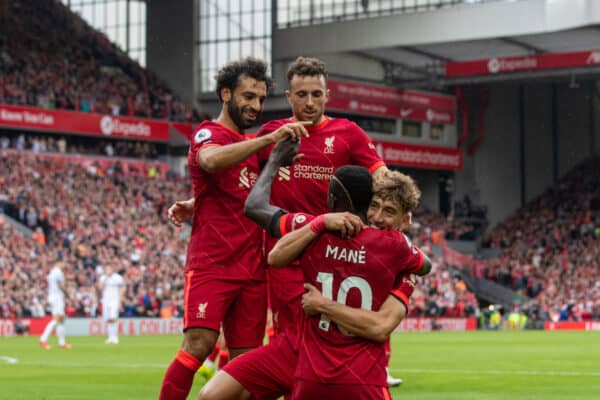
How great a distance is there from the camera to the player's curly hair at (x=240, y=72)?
845cm

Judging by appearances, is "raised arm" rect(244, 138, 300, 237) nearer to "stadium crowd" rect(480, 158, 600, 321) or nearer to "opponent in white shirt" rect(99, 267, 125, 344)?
"opponent in white shirt" rect(99, 267, 125, 344)

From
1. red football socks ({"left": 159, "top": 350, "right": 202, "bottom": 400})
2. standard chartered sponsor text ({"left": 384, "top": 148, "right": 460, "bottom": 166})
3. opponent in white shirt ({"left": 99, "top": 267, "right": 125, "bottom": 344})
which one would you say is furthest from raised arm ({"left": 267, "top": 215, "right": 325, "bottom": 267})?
standard chartered sponsor text ({"left": 384, "top": 148, "right": 460, "bottom": 166})

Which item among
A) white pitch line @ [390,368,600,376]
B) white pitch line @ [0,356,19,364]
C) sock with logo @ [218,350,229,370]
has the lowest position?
white pitch line @ [0,356,19,364]

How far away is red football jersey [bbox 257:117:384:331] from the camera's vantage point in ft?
27.2

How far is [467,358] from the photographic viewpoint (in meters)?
21.5

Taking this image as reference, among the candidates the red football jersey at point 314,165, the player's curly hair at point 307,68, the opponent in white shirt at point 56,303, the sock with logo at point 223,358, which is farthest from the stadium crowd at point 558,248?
the player's curly hair at point 307,68

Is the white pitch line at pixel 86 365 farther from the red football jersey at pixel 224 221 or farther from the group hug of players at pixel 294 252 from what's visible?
the red football jersey at pixel 224 221

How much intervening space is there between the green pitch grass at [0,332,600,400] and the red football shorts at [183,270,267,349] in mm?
4613

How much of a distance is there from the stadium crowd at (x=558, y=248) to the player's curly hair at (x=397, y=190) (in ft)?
132

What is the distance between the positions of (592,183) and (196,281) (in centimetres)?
5173

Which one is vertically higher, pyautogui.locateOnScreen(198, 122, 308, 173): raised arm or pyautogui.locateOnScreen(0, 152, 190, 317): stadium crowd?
pyautogui.locateOnScreen(198, 122, 308, 173): raised arm

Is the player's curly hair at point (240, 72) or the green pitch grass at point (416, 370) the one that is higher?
the player's curly hair at point (240, 72)

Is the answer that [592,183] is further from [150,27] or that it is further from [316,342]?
[316,342]

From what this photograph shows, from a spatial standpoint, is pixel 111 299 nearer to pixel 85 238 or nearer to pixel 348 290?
pixel 85 238
